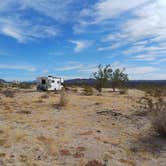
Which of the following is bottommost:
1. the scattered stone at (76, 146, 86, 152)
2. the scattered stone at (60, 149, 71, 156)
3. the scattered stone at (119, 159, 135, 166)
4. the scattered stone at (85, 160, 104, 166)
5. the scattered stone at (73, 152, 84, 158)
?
the scattered stone at (119, 159, 135, 166)

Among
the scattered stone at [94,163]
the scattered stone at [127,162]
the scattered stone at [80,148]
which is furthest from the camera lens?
the scattered stone at [80,148]

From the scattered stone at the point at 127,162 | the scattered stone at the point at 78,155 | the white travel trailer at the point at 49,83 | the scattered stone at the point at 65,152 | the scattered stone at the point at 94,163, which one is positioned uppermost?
the white travel trailer at the point at 49,83

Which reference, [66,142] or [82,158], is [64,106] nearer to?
[66,142]

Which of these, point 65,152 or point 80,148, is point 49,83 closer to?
point 80,148

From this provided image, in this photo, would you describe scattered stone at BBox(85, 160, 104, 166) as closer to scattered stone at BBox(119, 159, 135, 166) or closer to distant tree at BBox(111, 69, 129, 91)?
scattered stone at BBox(119, 159, 135, 166)

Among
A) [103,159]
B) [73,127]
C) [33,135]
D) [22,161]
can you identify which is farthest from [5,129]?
[103,159]

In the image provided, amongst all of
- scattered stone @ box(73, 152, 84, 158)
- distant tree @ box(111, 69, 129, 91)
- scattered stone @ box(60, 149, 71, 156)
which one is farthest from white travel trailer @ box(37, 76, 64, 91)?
scattered stone @ box(73, 152, 84, 158)

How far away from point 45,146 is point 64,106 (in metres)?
9.14

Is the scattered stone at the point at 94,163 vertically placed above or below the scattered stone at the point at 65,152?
below

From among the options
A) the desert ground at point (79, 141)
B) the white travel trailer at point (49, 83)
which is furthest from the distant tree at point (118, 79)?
the desert ground at point (79, 141)

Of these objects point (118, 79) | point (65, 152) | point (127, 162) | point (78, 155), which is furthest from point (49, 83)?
point (127, 162)

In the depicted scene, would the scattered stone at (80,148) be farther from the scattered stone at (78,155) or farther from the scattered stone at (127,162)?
the scattered stone at (127,162)

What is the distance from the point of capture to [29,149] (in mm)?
8727

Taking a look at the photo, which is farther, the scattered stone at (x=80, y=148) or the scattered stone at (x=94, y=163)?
the scattered stone at (x=80, y=148)
